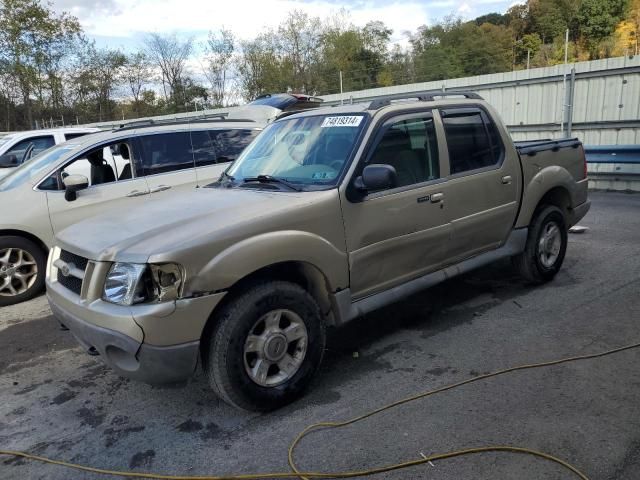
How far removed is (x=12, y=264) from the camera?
5.84 m

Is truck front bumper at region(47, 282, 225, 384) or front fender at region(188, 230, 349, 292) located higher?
front fender at region(188, 230, 349, 292)

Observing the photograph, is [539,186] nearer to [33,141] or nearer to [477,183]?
[477,183]

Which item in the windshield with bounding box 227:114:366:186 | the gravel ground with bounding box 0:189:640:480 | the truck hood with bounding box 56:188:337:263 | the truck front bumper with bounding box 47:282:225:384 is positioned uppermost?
the windshield with bounding box 227:114:366:186

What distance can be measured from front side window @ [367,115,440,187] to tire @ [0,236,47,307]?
4361 millimetres

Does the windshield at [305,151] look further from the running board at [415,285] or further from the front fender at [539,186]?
the front fender at [539,186]

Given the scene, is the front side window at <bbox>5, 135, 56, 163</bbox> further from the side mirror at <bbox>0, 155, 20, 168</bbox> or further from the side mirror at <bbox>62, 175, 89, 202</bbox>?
the side mirror at <bbox>62, 175, 89, 202</bbox>

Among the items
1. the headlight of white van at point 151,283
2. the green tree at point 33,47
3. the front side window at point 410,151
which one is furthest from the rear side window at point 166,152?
the green tree at point 33,47

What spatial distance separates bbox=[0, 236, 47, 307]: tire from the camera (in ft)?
19.0

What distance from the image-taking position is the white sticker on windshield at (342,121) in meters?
3.82

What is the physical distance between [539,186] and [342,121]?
2255 millimetres

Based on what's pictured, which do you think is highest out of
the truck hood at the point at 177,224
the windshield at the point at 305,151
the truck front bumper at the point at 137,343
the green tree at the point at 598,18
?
the green tree at the point at 598,18

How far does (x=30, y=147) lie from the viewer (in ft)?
32.9

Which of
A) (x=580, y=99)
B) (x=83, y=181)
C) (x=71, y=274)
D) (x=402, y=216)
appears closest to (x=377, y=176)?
(x=402, y=216)

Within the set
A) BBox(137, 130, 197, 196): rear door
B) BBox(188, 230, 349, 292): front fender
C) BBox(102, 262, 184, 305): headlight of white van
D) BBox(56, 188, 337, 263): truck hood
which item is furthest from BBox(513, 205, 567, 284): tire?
BBox(137, 130, 197, 196): rear door
